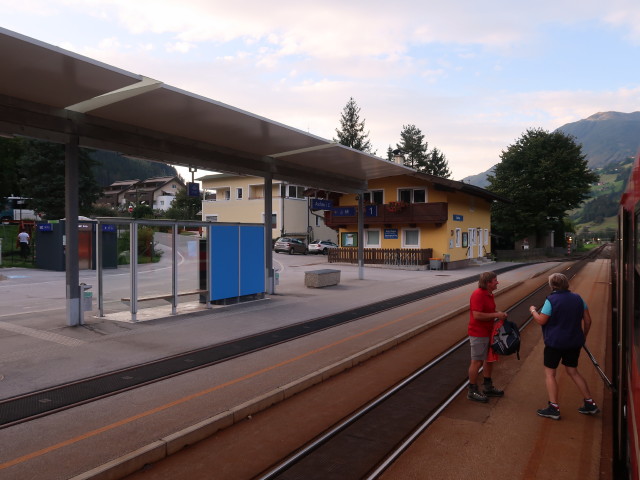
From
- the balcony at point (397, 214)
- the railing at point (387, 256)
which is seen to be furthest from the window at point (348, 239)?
the railing at point (387, 256)

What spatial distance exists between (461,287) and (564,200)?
35293mm

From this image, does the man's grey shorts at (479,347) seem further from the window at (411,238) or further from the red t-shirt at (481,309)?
the window at (411,238)

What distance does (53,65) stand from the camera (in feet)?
24.9

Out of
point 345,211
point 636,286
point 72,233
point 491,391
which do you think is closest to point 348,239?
point 345,211

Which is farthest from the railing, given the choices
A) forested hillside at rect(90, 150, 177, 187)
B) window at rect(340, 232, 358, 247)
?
forested hillside at rect(90, 150, 177, 187)

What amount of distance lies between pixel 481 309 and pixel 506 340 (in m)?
0.50

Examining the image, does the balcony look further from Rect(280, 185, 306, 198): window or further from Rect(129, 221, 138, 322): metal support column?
Rect(129, 221, 138, 322): metal support column

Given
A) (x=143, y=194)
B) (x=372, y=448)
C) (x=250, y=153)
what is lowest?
(x=372, y=448)

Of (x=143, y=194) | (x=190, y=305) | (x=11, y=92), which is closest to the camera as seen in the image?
(x=11, y=92)

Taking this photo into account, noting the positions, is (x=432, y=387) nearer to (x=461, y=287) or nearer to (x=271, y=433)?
(x=271, y=433)

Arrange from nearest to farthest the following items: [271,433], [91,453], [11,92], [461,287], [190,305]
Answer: [91,453], [271,433], [11,92], [190,305], [461,287]

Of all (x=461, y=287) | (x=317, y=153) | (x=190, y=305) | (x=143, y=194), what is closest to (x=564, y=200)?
(x=461, y=287)

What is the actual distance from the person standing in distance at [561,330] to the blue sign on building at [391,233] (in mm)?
27857

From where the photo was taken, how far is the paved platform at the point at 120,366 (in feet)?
15.6
